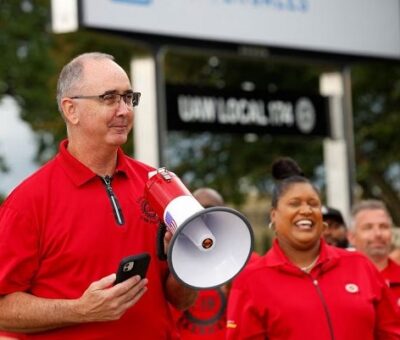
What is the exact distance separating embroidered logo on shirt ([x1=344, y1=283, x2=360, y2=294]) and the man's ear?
201 centimetres

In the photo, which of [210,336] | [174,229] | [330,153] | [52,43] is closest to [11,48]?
[52,43]

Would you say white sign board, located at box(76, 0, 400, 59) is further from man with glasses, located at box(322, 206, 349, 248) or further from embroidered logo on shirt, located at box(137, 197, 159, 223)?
embroidered logo on shirt, located at box(137, 197, 159, 223)

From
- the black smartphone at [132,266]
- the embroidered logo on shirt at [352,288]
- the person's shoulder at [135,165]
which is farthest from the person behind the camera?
the embroidered logo on shirt at [352,288]

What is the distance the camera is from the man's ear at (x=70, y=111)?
3873 millimetres

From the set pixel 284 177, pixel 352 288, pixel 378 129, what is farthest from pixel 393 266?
pixel 378 129

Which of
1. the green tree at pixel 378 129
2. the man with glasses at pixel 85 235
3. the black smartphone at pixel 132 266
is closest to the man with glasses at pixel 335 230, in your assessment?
the man with glasses at pixel 85 235

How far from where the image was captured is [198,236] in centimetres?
372

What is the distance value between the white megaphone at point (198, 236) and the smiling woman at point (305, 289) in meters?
1.44

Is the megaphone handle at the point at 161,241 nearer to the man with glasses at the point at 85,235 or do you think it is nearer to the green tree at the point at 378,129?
the man with glasses at the point at 85,235

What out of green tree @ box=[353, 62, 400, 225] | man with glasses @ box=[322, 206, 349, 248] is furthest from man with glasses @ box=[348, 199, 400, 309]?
green tree @ box=[353, 62, 400, 225]

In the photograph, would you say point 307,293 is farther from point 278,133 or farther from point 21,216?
point 278,133

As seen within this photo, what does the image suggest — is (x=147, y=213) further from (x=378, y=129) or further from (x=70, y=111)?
(x=378, y=129)

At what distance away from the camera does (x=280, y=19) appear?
11.6 meters

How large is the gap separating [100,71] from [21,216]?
0.60 metres
